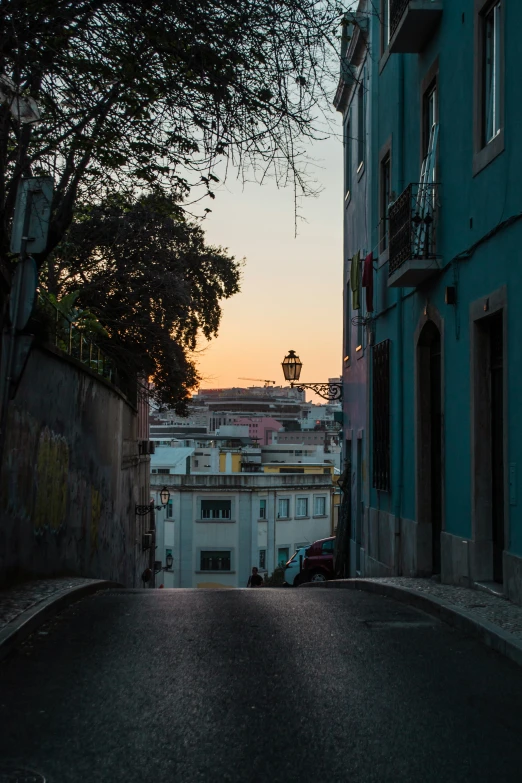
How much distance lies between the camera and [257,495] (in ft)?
208

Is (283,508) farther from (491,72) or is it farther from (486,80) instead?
(491,72)

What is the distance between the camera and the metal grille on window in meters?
16.9

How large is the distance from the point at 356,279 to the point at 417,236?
6926 mm

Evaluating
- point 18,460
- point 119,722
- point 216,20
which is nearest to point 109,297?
point 18,460

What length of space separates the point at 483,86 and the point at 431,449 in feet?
17.6

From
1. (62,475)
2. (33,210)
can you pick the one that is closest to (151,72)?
(33,210)

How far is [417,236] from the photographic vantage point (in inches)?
525

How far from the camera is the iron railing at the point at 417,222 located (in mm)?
13164

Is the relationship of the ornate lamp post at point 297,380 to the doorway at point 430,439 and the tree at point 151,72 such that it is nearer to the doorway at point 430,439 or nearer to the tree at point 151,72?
the doorway at point 430,439

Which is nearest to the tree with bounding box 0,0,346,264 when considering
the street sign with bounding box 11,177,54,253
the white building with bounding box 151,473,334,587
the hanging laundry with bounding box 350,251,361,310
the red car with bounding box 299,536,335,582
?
the street sign with bounding box 11,177,54,253

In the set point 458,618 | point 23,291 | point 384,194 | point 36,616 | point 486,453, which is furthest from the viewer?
point 384,194

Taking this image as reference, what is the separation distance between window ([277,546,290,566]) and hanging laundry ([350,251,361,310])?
4483 centimetres

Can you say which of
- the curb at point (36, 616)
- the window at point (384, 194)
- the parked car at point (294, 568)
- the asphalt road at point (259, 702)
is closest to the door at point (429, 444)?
the window at point (384, 194)

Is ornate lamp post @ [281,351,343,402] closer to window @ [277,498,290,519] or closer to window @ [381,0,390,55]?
window @ [381,0,390,55]
